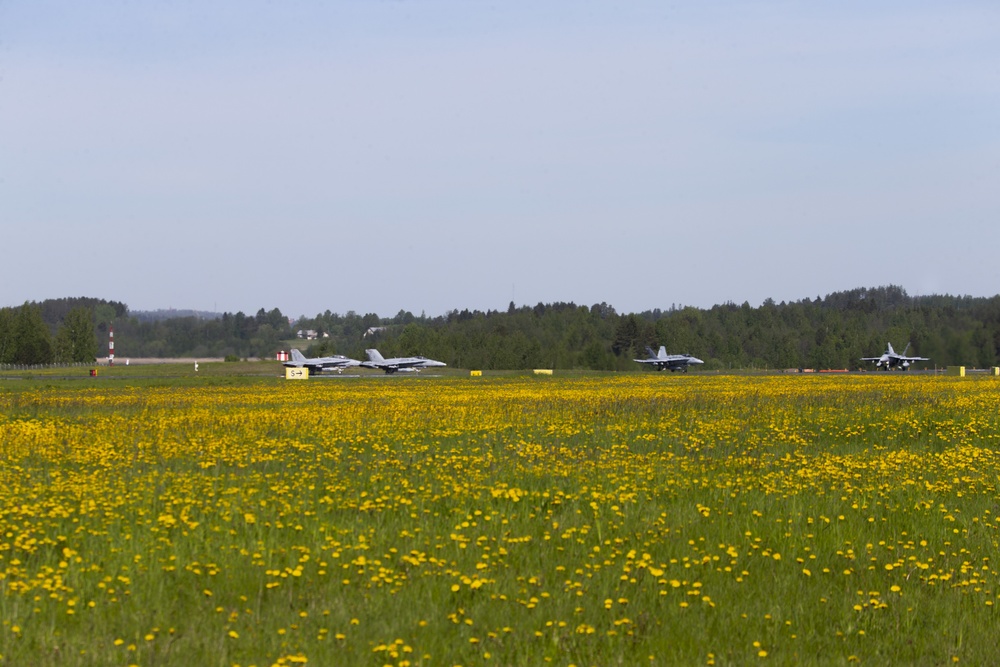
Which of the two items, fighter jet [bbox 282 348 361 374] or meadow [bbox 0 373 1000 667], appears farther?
fighter jet [bbox 282 348 361 374]

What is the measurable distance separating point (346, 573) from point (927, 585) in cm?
566

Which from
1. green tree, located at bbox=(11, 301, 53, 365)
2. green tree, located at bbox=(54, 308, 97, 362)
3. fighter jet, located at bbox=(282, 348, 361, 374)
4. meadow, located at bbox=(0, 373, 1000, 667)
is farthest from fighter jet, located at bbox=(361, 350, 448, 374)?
green tree, located at bbox=(54, 308, 97, 362)

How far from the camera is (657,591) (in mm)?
8625

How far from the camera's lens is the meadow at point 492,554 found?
7.33 m

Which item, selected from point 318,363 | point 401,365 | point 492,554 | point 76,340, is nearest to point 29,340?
point 76,340

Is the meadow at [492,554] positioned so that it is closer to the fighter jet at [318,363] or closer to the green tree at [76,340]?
the fighter jet at [318,363]

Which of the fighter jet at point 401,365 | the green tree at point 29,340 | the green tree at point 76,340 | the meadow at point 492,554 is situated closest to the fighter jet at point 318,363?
the fighter jet at point 401,365

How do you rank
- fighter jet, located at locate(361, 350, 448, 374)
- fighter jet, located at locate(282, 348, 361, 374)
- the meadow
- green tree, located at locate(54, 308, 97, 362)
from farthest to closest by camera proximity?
1. green tree, located at locate(54, 308, 97, 362)
2. fighter jet, located at locate(282, 348, 361, 374)
3. fighter jet, located at locate(361, 350, 448, 374)
4. the meadow

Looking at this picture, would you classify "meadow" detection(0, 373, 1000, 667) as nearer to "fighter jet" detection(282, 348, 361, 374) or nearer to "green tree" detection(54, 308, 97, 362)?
"fighter jet" detection(282, 348, 361, 374)

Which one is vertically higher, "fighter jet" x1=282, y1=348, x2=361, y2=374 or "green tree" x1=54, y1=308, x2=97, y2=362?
"green tree" x1=54, y1=308, x2=97, y2=362

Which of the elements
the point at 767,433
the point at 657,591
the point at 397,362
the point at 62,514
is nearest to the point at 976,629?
the point at 657,591

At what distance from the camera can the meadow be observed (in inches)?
289

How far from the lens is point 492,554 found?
31.4 feet

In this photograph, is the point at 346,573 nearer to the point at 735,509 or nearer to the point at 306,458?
the point at 735,509
